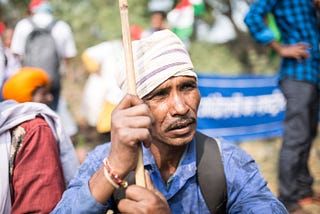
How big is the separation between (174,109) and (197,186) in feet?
1.19

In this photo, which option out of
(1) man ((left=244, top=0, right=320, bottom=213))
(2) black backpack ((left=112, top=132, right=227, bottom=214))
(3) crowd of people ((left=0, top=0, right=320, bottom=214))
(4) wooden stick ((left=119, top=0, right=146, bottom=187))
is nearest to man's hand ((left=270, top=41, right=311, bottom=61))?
(1) man ((left=244, top=0, right=320, bottom=213))

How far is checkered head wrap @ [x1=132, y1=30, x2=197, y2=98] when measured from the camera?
230 cm

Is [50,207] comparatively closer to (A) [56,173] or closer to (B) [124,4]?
(A) [56,173]

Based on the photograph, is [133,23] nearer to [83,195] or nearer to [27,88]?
[27,88]

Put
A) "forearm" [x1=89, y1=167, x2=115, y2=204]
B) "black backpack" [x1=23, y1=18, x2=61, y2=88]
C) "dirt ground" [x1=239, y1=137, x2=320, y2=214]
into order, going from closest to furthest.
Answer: "forearm" [x1=89, y1=167, x2=115, y2=204]
"dirt ground" [x1=239, y1=137, x2=320, y2=214]
"black backpack" [x1=23, y1=18, x2=61, y2=88]

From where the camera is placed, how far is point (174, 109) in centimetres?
229

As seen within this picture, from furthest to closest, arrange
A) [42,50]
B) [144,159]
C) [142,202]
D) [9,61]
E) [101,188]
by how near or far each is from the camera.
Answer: [42,50], [9,61], [144,159], [101,188], [142,202]

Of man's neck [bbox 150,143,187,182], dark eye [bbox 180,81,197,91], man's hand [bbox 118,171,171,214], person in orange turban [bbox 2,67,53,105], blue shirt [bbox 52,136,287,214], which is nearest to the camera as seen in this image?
man's hand [bbox 118,171,171,214]

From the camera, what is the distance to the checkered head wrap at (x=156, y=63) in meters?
2.30

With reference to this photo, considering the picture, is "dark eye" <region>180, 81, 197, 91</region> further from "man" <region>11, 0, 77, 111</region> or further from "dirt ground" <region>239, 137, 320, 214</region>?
"man" <region>11, 0, 77, 111</region>

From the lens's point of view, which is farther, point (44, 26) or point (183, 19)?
point (183, 19)

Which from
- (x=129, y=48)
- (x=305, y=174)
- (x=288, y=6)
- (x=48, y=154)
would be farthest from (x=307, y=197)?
(x=129, y=48)

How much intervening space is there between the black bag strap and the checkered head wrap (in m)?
0.37

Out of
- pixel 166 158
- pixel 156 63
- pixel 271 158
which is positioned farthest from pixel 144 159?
pixel 271 158
